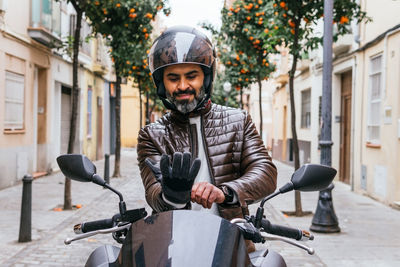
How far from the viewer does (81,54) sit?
18891 millimetres

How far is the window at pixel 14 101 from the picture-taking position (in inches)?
493

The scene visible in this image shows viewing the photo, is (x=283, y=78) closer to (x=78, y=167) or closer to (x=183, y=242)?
(x=78, y=167)

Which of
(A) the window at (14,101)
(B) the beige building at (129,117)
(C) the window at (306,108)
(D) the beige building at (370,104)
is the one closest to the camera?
(D) the beige building at (370,104)

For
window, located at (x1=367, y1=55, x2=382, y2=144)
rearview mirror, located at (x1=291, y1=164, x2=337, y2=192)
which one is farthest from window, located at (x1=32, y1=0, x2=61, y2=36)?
rearview mirror, located at (x1=291, y1=164, x2=337, y2=192)

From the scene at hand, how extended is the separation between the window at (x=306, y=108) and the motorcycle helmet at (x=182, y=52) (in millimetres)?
17643

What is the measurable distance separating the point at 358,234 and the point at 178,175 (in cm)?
636

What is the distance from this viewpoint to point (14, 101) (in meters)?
13.0

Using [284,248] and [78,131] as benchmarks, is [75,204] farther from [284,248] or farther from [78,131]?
[78,131]

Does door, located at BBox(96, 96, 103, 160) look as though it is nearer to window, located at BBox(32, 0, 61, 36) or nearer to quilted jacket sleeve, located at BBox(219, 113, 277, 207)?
window, located at BBox(32, 0, 61, 36)

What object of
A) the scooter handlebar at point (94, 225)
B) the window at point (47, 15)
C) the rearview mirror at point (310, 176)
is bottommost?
the scooter handlebar at point (94, 225)

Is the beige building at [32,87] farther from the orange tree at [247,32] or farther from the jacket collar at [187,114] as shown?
the jacket collar at [187,114]

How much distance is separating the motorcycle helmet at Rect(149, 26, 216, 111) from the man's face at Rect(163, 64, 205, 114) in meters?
0.04

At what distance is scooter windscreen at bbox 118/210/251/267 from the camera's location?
4.95 ft

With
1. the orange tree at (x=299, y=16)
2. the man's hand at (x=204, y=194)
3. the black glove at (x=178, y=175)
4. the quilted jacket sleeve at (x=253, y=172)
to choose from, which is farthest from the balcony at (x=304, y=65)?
the black glove at (x=178, y=175)
